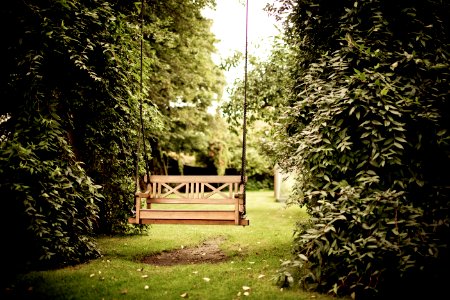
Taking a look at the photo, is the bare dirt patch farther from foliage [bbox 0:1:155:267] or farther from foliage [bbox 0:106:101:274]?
foliage [bbox 0:106:101:274]

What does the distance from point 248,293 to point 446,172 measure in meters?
2.79

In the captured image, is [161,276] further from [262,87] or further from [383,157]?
[262,87]

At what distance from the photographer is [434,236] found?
334 centimetres

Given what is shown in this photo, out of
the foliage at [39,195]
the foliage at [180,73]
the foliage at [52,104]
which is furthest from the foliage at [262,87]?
the foliage at [39,195]

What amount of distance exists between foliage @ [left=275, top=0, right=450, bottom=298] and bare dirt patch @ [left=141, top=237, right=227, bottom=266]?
1.99m

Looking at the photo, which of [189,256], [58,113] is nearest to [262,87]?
[189,256]

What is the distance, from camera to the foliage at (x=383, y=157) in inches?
138

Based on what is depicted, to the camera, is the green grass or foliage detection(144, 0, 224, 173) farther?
foliage detection(144, 0, 224, 173)

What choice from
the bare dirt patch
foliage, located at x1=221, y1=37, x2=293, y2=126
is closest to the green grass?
the bare dirt patch

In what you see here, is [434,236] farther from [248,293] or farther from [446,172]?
[248,293]

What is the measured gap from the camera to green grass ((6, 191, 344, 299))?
12.8 feet

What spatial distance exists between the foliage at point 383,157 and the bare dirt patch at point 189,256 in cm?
199

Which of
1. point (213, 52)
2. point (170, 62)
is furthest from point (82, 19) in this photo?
point (213, 52)

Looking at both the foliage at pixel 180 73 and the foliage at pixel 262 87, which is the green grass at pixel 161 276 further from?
the foliage at pixel 262 87
